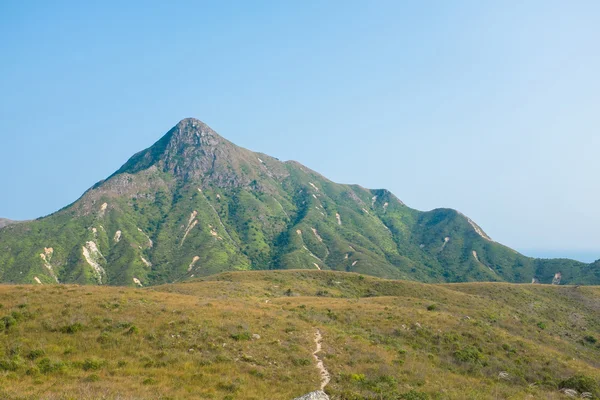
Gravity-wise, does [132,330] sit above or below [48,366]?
above

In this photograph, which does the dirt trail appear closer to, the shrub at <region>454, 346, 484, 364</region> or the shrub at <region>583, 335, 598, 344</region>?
the shrub at <region>454, 346, 484, 364</region>

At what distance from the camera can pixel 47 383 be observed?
17250 mm

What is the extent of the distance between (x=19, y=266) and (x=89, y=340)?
23138 centimetres

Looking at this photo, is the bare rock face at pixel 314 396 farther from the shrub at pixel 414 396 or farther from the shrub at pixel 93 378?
the shrub at pixel 93 378

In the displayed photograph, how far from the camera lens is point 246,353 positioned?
23.8 meters

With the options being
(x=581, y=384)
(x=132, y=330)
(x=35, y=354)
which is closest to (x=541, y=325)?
(x=581, y=384)

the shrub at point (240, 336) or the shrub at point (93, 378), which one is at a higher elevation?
the shrub at point (93, 378)

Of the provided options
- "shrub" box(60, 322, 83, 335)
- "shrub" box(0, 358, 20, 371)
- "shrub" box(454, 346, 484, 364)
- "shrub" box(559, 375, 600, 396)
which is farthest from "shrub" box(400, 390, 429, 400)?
"shrub" box(60, 322, 83, 335)

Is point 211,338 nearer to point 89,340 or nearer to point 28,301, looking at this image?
point 89,340

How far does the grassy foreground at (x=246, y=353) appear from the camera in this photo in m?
18.7

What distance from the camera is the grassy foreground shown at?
1869 cm

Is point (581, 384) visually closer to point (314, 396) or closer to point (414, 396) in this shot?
point (414, 396)

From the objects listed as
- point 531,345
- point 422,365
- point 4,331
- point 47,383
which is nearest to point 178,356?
point 47,383

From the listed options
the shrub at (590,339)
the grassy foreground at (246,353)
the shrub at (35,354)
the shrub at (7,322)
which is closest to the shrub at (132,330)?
the grassy foreground at (246,353)
